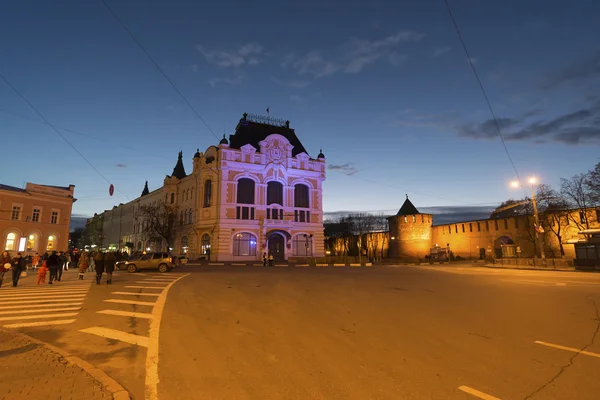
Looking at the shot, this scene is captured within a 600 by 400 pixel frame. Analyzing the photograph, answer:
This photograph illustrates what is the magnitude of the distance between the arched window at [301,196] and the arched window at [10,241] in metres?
36.3

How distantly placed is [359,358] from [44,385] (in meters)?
4.53

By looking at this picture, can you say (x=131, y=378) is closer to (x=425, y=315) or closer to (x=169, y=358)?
(x=169, y=358)

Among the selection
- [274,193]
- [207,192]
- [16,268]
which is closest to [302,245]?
[274,193]

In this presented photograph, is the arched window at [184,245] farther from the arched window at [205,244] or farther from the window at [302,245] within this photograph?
the window at [302,245]

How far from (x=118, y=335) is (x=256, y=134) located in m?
51.7

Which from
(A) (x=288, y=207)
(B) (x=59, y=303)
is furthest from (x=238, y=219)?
(B) (x=59, y=303)

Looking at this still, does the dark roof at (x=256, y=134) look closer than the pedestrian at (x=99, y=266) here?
No

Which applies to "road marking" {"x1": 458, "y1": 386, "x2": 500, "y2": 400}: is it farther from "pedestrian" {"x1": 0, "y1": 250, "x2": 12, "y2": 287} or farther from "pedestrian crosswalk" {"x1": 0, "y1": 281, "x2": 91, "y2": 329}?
"pedestrian" {"x1": 0, "y1": 250, "x2": 12, "y2": 287}

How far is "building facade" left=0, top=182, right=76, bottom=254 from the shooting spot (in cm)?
4175

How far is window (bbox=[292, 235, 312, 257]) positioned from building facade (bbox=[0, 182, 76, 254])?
31.8m

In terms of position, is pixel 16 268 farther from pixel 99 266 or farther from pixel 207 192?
pixel 207 192

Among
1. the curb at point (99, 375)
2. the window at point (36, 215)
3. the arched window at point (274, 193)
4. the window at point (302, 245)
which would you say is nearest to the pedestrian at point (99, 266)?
the curb at point (99, 375)

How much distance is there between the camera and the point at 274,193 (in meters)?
53.8

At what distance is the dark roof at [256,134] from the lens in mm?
55562
